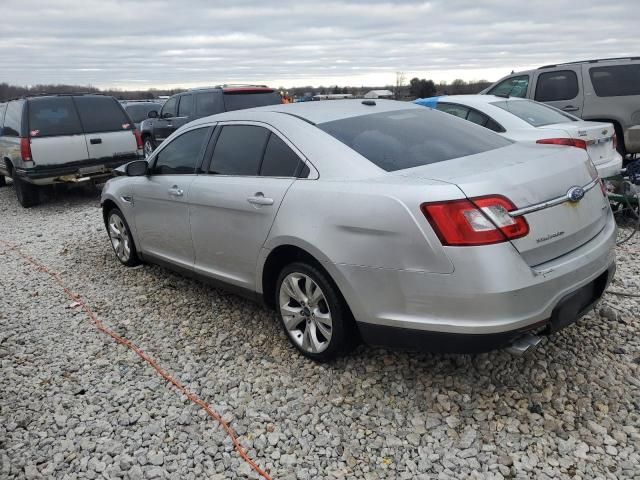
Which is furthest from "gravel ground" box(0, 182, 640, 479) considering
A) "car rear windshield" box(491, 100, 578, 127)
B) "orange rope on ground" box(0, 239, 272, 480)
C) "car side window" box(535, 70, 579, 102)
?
"car side window" box(535, 70, 579, 102)

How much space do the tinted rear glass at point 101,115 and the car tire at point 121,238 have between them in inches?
169

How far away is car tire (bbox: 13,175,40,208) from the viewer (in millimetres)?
9711

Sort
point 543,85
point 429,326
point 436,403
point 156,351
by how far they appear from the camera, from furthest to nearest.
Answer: point 543,85 < point 156,351 < point 436,403 < point 429,326

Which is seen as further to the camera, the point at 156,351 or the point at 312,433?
the point at 156,351

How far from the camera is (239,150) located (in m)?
3.87

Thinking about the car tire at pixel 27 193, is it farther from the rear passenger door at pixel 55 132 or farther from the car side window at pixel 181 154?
the car side window at pixel 181 154

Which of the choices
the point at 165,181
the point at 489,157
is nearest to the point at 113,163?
the point at 165,181

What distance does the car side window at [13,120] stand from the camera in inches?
359

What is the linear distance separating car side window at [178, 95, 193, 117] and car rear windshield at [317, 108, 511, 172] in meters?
9.21

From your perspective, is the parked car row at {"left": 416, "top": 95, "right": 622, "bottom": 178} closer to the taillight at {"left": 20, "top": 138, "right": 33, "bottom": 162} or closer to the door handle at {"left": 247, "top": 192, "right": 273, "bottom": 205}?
the door handle at {"left": 247, "top": 192, "right": 273, "bottom": 205}

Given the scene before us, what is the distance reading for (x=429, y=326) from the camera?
2686 mm

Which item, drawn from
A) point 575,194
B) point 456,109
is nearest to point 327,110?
point 575,194

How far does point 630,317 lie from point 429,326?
76.8 inches

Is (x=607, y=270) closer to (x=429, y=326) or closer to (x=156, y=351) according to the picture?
(x=429, y=326)
